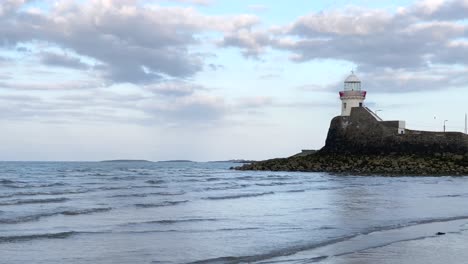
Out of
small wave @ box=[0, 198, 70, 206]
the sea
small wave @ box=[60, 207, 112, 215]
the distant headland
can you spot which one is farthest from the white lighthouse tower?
small wave @ box=[60, 207, 112, 215]

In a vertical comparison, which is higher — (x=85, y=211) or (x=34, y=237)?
(x=85, y=211)

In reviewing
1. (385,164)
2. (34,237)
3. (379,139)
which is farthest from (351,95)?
(34,237)

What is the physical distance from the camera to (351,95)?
61094mm

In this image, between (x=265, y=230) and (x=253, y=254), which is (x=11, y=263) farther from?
(x=265, y=230)

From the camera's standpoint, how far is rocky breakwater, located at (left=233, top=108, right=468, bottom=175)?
2023 inches

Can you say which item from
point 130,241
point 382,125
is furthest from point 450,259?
point 382,125

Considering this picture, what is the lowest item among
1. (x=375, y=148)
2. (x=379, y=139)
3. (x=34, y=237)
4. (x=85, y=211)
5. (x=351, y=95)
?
(x=34, y=237)

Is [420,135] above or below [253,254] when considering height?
above

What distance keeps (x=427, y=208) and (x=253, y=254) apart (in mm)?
10715

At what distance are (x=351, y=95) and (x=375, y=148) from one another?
7150 millimetres

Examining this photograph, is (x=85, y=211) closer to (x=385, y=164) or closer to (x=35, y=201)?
(x=35, y=201)

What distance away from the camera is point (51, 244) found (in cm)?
1127

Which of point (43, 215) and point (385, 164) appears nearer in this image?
point (43, 215)

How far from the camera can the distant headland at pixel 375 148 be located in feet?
169
